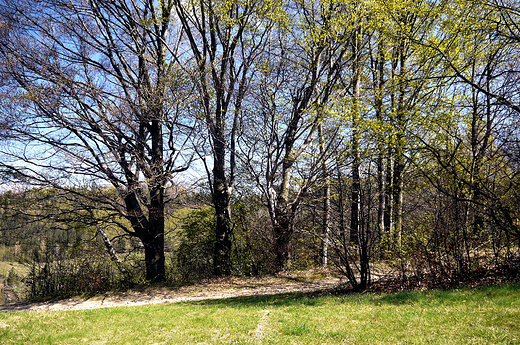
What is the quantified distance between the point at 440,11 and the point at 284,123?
8.02 meters

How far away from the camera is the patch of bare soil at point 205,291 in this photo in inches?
439

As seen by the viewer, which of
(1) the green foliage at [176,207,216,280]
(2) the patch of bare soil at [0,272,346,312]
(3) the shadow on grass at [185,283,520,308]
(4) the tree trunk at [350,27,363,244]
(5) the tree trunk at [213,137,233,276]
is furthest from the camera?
(1) the green foliage at [176,207,216,280]

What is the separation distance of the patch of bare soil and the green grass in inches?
96.7

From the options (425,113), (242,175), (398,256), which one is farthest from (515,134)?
(242,175)

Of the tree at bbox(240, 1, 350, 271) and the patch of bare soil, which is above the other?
the tree at bbox(240, 1, 350, 271)

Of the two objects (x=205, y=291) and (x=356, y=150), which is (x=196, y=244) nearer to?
(x=205, y=291)

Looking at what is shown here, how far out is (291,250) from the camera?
46.8 ft

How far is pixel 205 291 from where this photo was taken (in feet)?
41.1

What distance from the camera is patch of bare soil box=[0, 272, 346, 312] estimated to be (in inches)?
439

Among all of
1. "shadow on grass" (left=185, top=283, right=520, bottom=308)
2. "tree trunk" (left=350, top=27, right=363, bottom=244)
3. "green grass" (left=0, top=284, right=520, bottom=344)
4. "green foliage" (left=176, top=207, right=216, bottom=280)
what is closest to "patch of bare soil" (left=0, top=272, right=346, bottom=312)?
"shadow on grass" (left=185, top=283, right=520, bottom=308)

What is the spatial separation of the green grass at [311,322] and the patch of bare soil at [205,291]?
8.06 ft

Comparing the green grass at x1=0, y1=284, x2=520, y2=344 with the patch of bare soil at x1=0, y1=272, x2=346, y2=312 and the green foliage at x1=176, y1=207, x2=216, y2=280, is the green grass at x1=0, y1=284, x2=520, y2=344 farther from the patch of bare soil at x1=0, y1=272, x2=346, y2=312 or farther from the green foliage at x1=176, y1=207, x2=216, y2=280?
the green foliage at x1=176, y1=207, x2=216, y2=280

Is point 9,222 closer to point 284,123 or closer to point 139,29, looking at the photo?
point 139,29

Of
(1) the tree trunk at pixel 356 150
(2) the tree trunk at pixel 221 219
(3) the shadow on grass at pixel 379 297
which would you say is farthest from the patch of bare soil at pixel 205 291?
(1) the tree trunk at pixel 356 150
